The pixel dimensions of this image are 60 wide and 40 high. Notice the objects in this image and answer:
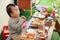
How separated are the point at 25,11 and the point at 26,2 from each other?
1.44 ft

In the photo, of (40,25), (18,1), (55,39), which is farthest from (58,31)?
(18,1)

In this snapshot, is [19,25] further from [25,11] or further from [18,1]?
[25,11]

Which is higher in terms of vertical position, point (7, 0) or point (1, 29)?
point (7, 0)

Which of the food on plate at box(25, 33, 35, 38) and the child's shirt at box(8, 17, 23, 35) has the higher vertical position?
the child's shirt at box(8, 17, 23, 35)

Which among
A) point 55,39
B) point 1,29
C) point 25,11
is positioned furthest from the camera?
point 25,11

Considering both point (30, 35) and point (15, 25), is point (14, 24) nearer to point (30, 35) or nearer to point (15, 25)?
point (15, 25)

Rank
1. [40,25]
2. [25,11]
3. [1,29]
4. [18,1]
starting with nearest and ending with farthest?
[40,25] < [1,29] < [18,1] < [25,11]

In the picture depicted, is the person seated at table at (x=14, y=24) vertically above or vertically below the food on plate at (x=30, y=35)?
above

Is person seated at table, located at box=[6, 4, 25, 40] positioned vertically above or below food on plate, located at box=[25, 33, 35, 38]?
above

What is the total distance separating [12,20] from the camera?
1.36m

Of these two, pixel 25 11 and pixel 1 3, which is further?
pixel 25 11

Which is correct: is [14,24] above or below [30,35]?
above

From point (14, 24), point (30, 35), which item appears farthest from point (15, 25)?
point (30, 35)

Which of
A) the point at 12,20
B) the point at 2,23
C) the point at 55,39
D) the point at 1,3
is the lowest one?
the point at 55,39
